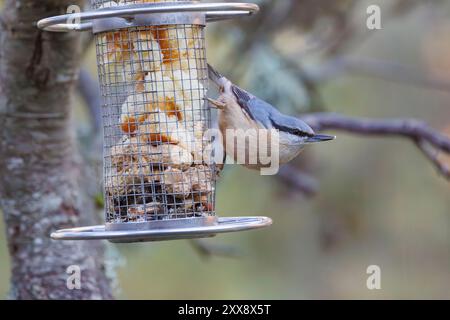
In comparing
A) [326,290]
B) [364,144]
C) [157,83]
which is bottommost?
[326,290]

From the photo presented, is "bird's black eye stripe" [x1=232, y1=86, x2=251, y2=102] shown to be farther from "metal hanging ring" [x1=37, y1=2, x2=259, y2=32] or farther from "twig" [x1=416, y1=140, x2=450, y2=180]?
"twig" [x1=416, y1=140, x2=450, y2=180]

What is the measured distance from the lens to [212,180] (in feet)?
9.85

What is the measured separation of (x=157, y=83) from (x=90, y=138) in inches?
86.0

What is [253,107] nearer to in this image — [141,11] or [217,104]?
[217,104]

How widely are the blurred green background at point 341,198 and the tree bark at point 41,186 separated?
4.73 feet

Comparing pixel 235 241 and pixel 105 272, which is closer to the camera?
pixel 105 272

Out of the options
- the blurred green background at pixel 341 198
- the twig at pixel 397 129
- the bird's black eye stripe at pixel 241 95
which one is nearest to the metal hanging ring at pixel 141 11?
the bird's black eye stripe at pixel 241 95

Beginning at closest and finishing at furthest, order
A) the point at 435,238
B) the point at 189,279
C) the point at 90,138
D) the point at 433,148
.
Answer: the point at 433,148 < the point at 90,138 < the point at 435,238 < the point at 189,279

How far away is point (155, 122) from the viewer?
9.52ft

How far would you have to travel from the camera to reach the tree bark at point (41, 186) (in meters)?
3.48

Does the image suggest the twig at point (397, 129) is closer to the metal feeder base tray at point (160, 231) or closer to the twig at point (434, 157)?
the twig at point (434, 157)

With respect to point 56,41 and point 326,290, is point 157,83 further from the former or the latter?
point 326,290

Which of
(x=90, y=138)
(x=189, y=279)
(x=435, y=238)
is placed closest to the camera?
(x=90, y=138)
